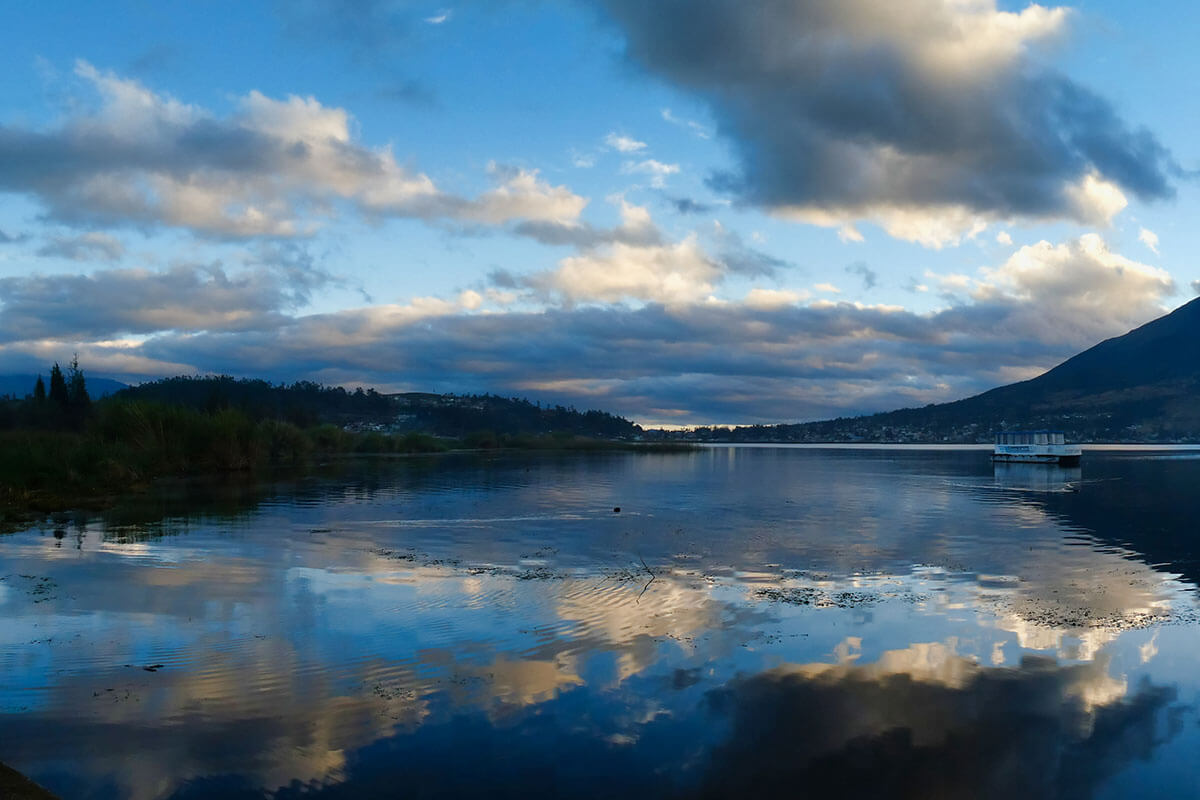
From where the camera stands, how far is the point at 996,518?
47.6 meters

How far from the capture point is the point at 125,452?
210 feet

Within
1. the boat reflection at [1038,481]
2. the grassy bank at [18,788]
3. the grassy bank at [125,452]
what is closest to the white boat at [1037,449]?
the boat reflection at [1038,481]

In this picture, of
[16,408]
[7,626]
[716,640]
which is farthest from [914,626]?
[16,408]

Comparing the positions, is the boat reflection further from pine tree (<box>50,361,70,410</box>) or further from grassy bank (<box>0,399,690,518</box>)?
pine tree (<box>50,361,70,410</box>)

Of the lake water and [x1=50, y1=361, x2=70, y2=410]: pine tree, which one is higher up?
[x1=50, y1=361, x2=70, y2=410]: pine tree

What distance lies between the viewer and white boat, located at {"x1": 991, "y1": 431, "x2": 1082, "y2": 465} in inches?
4573

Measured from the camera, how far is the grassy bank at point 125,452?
50.2m

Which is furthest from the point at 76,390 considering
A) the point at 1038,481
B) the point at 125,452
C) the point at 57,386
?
the point at 1038,481

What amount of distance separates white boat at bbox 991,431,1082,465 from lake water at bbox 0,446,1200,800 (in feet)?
296

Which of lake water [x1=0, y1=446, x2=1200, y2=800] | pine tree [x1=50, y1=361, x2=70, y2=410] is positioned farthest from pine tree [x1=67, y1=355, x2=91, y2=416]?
lake water [x1=0, y1=446, x2=1200, y2=800]

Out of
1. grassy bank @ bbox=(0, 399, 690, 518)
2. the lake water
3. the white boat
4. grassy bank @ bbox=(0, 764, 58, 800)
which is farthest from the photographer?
the white boat

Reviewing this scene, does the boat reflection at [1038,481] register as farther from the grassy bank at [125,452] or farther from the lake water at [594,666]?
the grassy bank at [125,452]

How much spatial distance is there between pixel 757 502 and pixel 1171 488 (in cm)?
3900

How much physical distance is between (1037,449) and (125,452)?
120 meters
